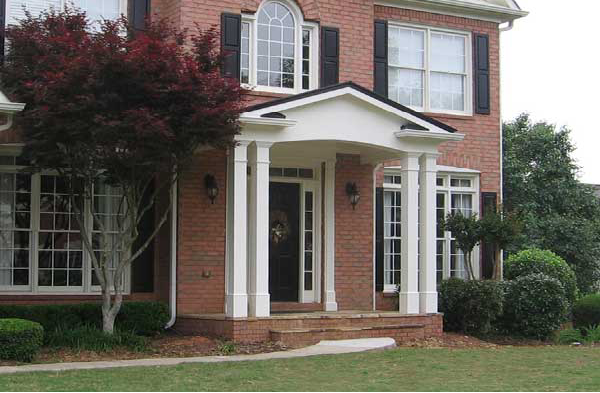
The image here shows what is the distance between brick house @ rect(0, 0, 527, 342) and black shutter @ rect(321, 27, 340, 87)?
0.03 m

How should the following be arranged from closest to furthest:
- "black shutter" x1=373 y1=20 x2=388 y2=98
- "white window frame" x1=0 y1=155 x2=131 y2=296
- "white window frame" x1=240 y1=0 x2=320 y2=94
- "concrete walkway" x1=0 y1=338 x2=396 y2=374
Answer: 1. "concrete walkway" x1=0 y1=338 x2=396 y2=374
2. "white window frame" x1=0 y1=155 x2=131 y2=296
3. "white window frame" x1=240 y1=0 x2=320 y2=94
4. "black shutter" x1=373 y1=20 x2=388 y2=98

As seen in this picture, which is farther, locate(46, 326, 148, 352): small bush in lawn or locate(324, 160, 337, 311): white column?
locate(324, 160, 337, 311): white column

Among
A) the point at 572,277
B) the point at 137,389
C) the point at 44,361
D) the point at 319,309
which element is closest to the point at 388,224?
the point at 319,309

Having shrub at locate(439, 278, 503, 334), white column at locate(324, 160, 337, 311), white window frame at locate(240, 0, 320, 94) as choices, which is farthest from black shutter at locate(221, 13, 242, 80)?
shrub at locate(439, 278, 503, 334)

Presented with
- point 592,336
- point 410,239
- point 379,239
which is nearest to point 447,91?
point 379,239

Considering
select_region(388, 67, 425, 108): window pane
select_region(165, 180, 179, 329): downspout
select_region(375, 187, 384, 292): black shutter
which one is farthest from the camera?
select_region(388, 67, 425, 108): window pane

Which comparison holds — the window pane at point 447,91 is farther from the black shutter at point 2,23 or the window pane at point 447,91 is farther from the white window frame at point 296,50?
the black shutter at point 2,23

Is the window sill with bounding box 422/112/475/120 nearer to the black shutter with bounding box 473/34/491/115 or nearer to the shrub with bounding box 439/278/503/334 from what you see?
the black shutter with bounding box 473/34/491/115

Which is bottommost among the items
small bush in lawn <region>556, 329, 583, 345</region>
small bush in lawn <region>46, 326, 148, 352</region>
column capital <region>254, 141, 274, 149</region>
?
small bush in lawn <region>556, 329, 583, 345</region>

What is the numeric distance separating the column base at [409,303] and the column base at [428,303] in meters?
0.14

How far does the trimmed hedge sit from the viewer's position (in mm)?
14367

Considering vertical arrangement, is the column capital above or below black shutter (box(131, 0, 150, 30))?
below

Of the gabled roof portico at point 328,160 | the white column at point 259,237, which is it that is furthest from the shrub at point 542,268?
the white column at point 259,237

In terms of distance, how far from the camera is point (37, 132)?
44.1 feet
